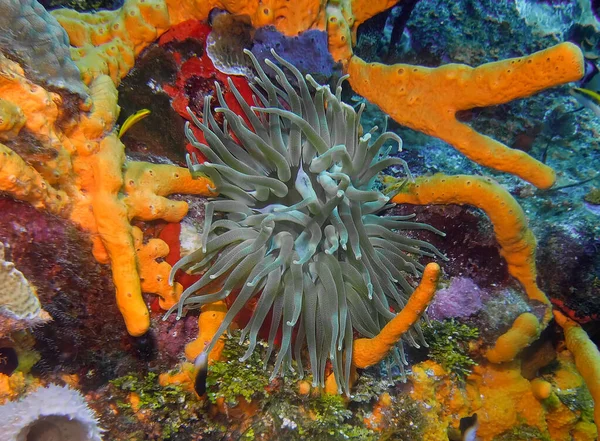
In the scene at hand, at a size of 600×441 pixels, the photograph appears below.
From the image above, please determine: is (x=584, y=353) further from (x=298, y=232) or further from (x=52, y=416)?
(x=52, y=416)

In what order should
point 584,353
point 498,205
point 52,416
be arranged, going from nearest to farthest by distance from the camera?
point 52,416
point 498,205
point 584,353

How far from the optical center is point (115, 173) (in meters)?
2.37

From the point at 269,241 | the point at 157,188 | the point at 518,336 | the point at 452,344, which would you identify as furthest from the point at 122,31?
the point at 518,336

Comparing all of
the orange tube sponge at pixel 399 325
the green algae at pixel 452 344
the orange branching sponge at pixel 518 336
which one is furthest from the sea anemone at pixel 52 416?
the orange branching sponge at pixel 518 336

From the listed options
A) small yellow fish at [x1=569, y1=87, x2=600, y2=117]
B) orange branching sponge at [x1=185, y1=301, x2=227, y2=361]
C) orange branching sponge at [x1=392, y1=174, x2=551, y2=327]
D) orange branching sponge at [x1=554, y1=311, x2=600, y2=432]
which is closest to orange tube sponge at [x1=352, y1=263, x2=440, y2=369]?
orange branching sponge at [x1=185, y1=301, x2=227, y2=361]

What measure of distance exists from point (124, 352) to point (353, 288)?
1554 millimetres

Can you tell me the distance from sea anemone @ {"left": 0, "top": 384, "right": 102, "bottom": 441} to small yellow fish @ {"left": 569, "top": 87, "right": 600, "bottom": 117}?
5468mm

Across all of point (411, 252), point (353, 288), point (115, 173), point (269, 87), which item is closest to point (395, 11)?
point (269, 87)

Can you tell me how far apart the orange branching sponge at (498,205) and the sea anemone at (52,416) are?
100 inches

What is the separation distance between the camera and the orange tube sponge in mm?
2133

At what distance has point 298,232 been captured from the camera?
112 inches

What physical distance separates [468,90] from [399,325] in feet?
5.90

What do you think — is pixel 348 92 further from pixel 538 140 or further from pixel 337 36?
pixel 538 140

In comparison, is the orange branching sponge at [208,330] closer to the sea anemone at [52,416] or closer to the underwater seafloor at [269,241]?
the underwater seafloor at [269,241]
